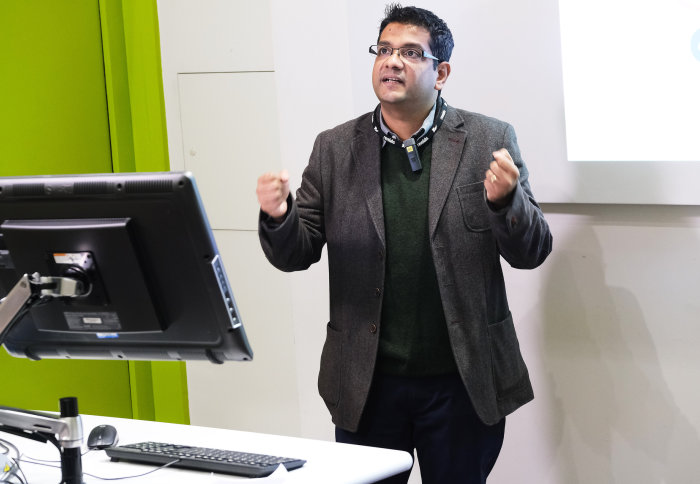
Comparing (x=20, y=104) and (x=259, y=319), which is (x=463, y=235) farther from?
(x=20, y=104)

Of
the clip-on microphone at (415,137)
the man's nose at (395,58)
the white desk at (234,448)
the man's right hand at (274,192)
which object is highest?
the man's nose at (395,58)

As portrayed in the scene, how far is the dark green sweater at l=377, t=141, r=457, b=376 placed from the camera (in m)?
2.35

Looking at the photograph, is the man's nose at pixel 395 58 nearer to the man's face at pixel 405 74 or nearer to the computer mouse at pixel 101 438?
the man's face at pixel 405 74

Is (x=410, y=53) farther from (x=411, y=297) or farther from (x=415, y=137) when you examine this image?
(x=411, y=297)

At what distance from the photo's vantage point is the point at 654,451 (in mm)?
2760

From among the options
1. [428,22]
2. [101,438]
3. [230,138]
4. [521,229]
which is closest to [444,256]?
[521,229]

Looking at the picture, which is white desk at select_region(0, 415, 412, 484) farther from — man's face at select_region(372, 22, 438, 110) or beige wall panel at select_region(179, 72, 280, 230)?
beige wall panel at select_region(179, 72, 280, 230)

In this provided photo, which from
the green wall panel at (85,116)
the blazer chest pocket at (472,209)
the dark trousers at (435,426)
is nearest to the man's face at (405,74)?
the blazer chest pocket at (472,209)

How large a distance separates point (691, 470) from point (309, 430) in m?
1.45

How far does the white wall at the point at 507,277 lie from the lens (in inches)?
107

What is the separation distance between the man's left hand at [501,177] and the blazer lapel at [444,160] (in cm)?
20

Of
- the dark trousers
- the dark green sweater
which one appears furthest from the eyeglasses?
the dark trousers

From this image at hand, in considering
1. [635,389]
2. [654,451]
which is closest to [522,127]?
[635,389]

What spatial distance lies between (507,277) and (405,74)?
906 millimetres
